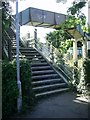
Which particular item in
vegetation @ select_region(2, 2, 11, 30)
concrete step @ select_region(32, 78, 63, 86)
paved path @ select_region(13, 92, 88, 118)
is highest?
vegetation @ select_region(2, 2, 11, 30)

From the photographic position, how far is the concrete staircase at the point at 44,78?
9.20 m

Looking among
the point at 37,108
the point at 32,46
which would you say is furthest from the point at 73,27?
the point at 37,108

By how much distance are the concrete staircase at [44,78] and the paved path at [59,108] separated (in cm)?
60

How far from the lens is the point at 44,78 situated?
1023 centimetres

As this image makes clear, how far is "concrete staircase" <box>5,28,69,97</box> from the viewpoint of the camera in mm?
9203

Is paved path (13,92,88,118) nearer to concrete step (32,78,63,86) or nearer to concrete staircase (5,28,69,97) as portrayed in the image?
concrete staircase (5,28,69,97)

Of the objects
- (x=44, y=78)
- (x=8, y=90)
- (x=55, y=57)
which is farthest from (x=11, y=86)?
(x=55, y=57)

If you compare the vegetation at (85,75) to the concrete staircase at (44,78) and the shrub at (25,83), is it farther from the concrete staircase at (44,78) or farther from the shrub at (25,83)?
the shrub at (25,83)

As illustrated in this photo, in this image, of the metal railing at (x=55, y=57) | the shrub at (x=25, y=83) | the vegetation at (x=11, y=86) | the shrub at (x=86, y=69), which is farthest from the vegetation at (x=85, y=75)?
the vegetation at (x=11, y=86)

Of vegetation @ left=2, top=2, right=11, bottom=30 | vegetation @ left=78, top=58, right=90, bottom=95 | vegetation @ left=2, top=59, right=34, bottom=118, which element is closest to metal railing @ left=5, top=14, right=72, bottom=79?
vegetation @ left=78, top=58, right=90, bottom=95

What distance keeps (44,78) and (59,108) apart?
124 inches

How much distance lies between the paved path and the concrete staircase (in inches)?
23.7

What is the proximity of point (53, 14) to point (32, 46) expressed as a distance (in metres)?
3.53

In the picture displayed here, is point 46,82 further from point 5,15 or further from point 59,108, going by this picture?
point 5,15
